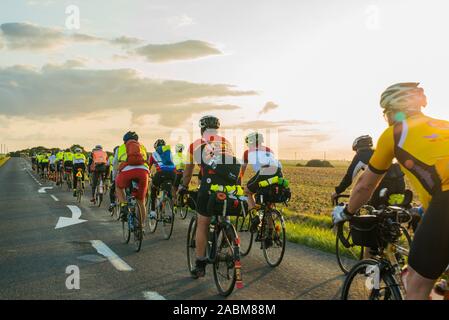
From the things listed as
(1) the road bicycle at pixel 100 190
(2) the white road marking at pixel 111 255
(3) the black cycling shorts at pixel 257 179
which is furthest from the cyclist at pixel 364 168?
(1) the road bicycle at pixel 100 190

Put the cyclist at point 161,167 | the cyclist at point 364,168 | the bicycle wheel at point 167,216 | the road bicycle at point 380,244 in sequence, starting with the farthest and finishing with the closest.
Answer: the cyclist at point 161,167 → the bicycle wheel at point 167,216 → the cyclist at point 364,168 → the road bicycle at point 380,244

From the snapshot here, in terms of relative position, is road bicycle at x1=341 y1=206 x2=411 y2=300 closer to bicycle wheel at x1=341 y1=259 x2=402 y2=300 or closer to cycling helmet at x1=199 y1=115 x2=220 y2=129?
bicycle wheel at x1=341 y1=259 x2=402 y2=300

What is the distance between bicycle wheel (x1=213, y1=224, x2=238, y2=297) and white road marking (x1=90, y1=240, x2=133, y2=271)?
6.08 ft

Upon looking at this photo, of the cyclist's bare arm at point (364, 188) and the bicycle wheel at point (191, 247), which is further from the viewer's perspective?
the bicycle wheel at point (191, 247)

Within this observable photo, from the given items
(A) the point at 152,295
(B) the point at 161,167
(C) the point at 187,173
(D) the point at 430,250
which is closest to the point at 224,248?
(A) the point at 152,295

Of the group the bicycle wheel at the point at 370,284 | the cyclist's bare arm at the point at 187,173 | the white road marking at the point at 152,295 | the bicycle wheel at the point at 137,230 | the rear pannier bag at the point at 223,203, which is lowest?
the white road marking at the point at 152,295

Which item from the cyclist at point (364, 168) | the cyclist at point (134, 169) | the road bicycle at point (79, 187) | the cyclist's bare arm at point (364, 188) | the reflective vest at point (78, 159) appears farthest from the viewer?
the reflective vest at point (78, 159)

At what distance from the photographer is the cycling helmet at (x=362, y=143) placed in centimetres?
662

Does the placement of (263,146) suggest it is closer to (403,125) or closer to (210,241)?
(210,241)

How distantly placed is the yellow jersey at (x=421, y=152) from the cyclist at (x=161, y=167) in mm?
8403

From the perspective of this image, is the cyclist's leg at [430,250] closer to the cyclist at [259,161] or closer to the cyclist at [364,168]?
the cyclist at [364,168]

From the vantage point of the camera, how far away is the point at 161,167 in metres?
11.5

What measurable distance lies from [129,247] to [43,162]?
28.3 m

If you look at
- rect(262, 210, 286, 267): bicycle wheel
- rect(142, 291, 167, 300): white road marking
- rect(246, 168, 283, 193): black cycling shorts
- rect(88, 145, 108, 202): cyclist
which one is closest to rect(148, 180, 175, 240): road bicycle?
rect(246, 168, 283, 193): black cycling shorts
